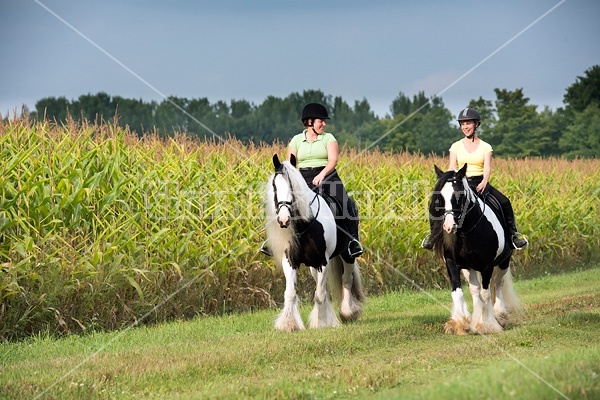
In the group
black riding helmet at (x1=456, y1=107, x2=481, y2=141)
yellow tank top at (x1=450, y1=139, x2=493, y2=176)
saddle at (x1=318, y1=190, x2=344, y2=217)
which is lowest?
saddle at (x1=318, y1=190, x2=344, y2=217)

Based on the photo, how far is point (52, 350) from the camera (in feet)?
32.4

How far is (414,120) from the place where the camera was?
7950cm

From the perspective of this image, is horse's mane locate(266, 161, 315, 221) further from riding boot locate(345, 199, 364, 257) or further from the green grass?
the green grass

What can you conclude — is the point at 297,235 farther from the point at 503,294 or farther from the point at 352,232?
the point at 503,294

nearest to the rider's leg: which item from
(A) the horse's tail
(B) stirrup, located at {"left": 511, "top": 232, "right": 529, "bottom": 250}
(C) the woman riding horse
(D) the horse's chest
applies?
(A) the horse's tail

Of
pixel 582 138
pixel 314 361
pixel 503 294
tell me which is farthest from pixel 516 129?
pixel 314 361

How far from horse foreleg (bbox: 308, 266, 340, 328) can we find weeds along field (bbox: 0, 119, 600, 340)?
183 centimetres

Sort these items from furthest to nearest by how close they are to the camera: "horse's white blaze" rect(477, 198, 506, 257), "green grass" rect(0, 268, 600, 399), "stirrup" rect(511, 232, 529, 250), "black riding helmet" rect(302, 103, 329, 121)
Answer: "stirrup" rect(511, 232, 529, 250), "black riding helmet" rect(302, 103, 329, 121), "horse's white blaze" rect(477, 198, 506, 257), "green grass" rect(0, 268, 600, 399)

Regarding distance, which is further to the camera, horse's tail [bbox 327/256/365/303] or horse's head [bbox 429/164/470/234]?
horse's tail [bbox 327/256/365/303]

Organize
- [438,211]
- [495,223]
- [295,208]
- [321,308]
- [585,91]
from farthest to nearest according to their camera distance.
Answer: [585,91]
[321,308]
[495,223]
[295,208]
[438,211]

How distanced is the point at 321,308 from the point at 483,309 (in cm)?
220

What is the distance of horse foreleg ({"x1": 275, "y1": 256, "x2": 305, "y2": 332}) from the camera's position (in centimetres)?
1086

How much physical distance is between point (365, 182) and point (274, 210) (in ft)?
26.9

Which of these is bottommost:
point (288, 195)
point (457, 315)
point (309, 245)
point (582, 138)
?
point (457, 315)
